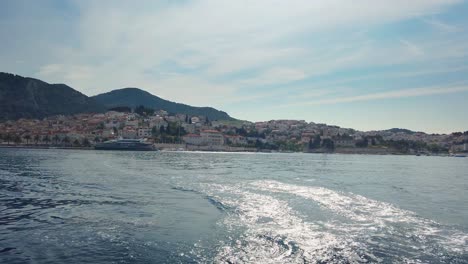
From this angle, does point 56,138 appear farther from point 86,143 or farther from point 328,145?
point 328,145

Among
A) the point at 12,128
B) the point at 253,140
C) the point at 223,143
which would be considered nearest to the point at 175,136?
the point at 223,143

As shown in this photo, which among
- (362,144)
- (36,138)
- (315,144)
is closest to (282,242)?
(36,138)

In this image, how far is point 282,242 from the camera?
10.7 meters

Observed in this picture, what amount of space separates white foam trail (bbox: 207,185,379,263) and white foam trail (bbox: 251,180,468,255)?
1.26m

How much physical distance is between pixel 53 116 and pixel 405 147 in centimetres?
16259

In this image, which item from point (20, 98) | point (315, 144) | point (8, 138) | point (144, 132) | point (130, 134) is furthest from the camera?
point (20, 98)

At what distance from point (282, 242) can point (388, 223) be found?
503 cm

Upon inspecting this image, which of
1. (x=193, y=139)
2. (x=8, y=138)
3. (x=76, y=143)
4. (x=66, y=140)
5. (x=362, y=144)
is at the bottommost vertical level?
(x=76, y=143)

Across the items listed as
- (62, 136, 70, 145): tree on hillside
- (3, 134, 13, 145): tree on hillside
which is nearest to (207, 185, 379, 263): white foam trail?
(62, 136, 70, 145): tree on hillside

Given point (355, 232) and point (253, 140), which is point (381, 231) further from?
point (253, 140)

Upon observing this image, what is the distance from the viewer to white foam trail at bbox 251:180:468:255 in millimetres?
11383

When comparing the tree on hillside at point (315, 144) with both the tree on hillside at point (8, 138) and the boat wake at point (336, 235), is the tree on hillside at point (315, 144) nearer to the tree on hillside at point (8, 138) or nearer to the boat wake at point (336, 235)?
the tree on hillside at point (8, 138)

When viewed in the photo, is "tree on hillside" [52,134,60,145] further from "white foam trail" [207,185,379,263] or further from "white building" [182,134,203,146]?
"white foam trail" [207,185,379,263]

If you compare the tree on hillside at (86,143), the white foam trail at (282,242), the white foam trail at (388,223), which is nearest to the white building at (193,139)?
the tree on hillside at (86,143)
